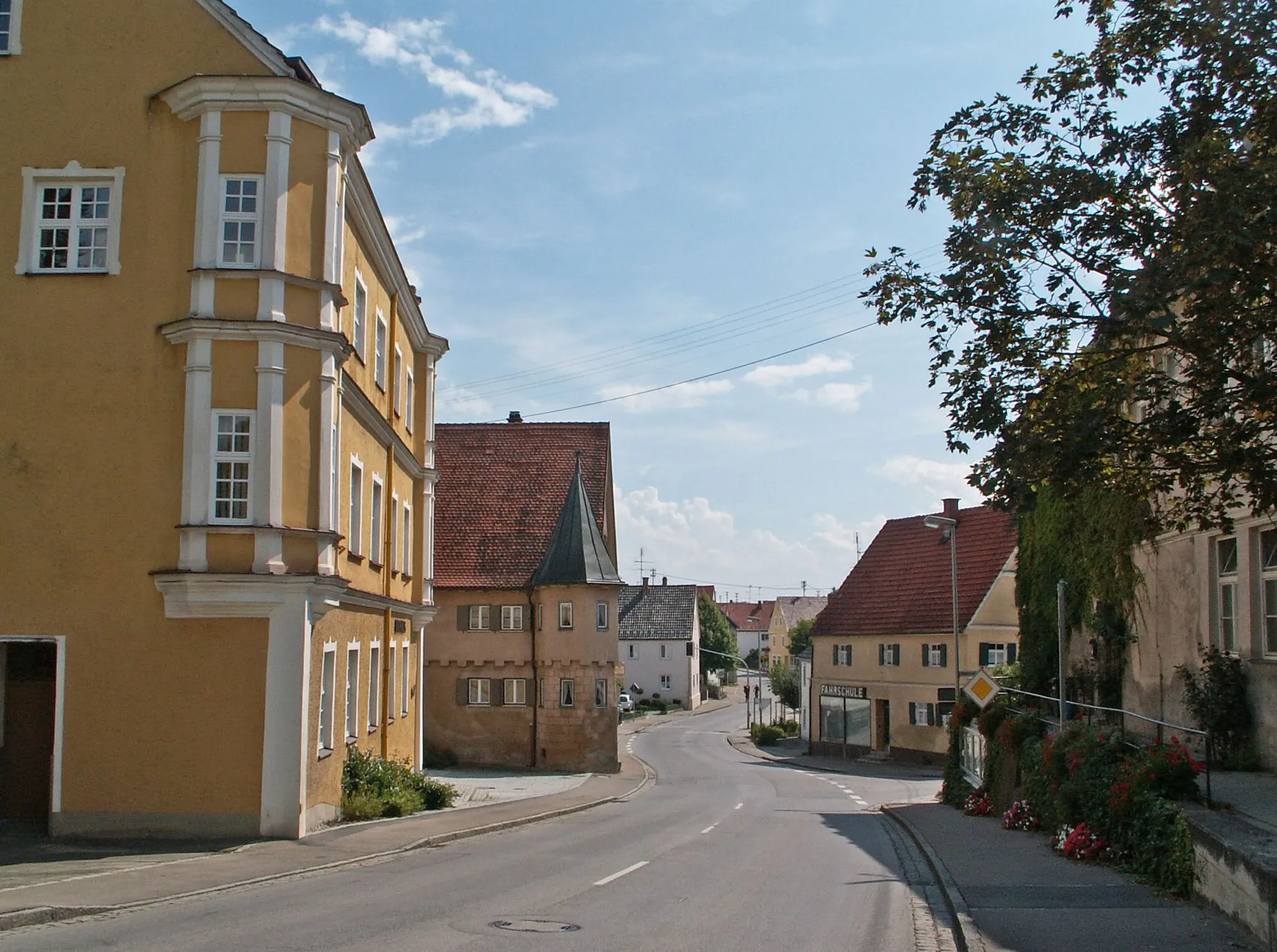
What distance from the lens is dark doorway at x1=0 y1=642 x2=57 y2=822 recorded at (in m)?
17.8

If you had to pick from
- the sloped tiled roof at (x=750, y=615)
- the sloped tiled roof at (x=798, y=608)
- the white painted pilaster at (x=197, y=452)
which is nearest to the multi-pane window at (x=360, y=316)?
the white painted pilaster at (x=197, y=452)

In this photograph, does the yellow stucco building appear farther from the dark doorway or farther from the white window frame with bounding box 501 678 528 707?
the white window frame with bounding box 501 678 528 707

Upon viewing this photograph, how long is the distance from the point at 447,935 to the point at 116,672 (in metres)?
8.65

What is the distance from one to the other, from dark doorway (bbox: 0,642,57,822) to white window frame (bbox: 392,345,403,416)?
1038cm

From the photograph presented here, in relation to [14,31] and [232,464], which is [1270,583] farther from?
[14,31]

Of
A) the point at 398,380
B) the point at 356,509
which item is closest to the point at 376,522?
the point at 356,509

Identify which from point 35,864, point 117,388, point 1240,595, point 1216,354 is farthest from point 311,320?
point 1240,595

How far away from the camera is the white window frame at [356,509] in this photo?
70.3 ft

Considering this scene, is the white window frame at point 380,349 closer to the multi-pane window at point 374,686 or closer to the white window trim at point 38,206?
the multi-pane window at point 374,686

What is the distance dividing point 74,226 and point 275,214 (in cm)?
316

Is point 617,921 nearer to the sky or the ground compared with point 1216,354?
nearer to the ground

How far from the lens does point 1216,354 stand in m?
10.0

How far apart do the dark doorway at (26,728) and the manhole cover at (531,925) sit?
33.9 ft

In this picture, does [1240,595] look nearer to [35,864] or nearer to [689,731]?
[35,864]
